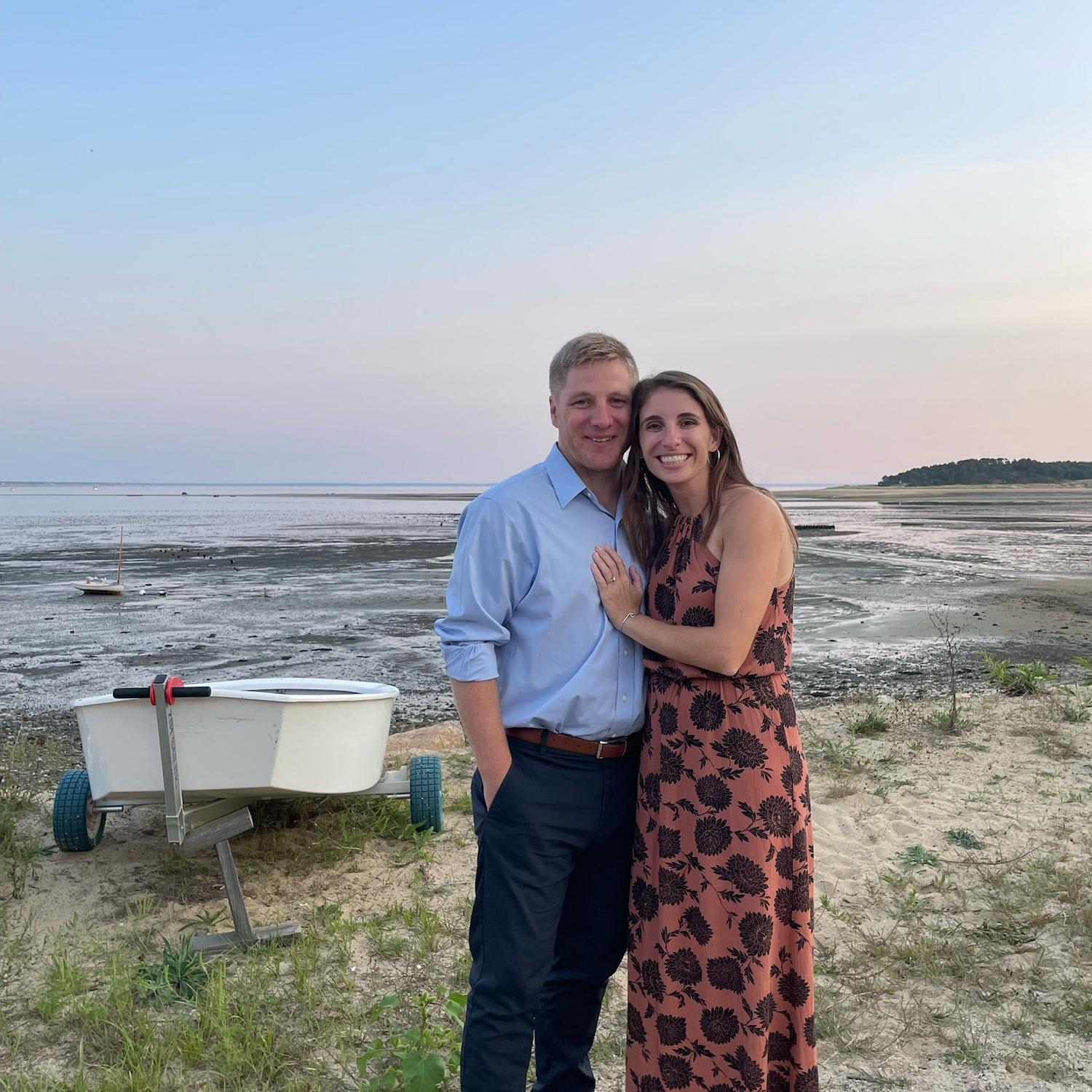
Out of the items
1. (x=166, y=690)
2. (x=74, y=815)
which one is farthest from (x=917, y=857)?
(x=74, y=815)

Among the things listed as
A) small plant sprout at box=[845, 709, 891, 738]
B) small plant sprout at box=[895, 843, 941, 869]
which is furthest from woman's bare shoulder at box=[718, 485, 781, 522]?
small plant sprout at box=[845, 709, 891, 738]

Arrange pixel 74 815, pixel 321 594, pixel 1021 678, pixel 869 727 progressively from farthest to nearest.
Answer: pixel 321 594 < pixel 1021 678 < pixel 869 727 < pixel 74 815

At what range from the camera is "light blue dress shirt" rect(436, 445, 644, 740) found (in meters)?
2.57

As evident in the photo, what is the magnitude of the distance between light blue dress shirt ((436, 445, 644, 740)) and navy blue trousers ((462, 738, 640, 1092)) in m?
0.14

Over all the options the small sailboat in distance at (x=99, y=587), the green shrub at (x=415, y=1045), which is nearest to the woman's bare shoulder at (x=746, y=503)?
the green shrub at (x=415, y=1045)

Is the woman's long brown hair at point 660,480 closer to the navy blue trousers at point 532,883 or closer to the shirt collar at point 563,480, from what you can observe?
the shirt collar at point 563,480

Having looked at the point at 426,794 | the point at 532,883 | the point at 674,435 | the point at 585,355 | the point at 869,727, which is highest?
the point at 585,355

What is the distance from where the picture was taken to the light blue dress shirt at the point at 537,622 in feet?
8.43

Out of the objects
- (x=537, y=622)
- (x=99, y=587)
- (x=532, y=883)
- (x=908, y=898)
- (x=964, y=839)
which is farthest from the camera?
(x=99, y=587)

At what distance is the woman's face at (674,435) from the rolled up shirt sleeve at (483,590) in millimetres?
473

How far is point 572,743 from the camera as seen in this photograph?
2605mm

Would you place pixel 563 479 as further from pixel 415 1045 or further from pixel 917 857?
pixel 917 857

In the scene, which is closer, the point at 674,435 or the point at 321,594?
the point at 674,435

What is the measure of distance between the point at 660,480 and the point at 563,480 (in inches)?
14.6
